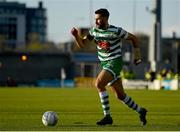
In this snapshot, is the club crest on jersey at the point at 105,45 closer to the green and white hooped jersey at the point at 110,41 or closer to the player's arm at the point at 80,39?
the green and white hooped jersey at the point at 110,41

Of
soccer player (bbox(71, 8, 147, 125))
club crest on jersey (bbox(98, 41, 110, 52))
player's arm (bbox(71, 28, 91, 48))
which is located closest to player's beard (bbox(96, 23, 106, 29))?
soccer player (bbox(71, 8, 147, 125))

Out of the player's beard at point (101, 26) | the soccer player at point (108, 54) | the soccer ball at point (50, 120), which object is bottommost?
the soccer ball at point (50, 120)

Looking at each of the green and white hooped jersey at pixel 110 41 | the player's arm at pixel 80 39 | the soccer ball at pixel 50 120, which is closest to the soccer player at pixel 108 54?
the green and white hooped jersey at pixel 110 41

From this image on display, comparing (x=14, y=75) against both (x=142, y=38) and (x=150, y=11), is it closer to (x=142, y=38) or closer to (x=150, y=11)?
(x=150, y=11)

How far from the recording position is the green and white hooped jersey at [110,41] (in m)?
15.2

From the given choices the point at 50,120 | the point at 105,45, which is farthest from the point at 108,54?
the point at 50,120

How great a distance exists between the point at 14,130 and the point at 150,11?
57457 millimetres

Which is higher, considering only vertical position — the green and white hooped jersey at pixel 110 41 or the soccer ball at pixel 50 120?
the green and white hooped jersey at pixel 110 41

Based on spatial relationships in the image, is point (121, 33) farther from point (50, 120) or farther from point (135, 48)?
point (50, 120)

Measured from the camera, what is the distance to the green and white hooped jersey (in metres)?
15.2

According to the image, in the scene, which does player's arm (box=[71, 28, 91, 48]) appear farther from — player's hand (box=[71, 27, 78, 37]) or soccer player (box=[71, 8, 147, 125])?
soccer player (box=[71, 8, 147, 125])

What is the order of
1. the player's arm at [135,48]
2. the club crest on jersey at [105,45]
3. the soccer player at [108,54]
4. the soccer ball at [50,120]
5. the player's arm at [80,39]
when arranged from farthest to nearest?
the player's arm at [80,39], the player's arm at [135,48], the club crest on jersey at [105,45], the soccer player at [108,54], the soccer ball at [50,120]

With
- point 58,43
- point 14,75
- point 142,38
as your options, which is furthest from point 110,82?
point 58,43

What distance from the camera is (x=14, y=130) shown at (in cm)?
1316
